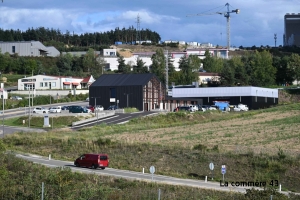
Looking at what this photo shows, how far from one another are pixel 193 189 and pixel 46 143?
25350 millimetres

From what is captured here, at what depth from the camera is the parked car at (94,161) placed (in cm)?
4000

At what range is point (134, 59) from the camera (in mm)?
166750

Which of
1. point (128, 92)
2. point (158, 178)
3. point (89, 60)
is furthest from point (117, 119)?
point (89, 60)

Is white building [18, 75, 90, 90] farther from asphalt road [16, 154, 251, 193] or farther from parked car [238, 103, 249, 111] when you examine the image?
asphalt road [16, 154, 251, 193]

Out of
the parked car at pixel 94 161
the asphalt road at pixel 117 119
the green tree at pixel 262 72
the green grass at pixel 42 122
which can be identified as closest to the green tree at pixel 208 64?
the green tree at pixel 262 72

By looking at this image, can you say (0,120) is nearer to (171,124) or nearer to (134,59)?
(171,124)

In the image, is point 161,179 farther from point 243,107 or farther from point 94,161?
point 243,107

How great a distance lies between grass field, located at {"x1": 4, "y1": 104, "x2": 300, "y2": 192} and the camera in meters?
38.1

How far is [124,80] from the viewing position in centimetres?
9706

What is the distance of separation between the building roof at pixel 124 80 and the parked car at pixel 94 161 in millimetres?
53652

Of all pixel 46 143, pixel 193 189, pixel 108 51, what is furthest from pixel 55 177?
pixel 108 51

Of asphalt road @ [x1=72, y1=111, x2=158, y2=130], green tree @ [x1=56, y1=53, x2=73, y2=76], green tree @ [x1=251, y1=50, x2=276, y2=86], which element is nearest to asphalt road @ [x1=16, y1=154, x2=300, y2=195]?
asphalt road @ [x1=72, y1=111, x2=158, y2=130]

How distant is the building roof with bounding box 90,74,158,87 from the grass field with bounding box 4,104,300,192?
19631mm

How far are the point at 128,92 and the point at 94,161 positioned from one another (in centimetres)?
5463
